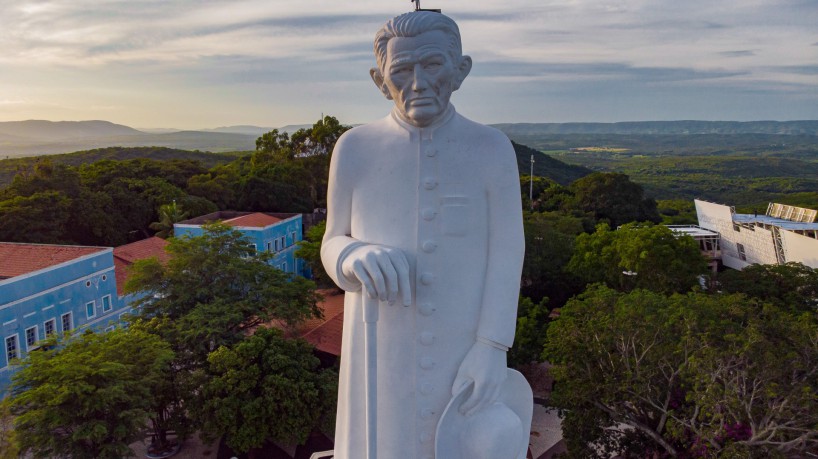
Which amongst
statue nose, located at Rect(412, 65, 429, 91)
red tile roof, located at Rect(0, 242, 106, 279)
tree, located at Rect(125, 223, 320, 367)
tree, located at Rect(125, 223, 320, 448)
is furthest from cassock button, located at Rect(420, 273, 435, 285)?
red tile roof, located at Rect(0, 242, 106, 279)

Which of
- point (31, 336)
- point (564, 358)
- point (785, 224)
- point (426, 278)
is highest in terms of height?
point (426, 278)

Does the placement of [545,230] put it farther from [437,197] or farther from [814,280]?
[437,197]

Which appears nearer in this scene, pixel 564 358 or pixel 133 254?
pixel 564 358

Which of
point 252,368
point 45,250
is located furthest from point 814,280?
point 45,250

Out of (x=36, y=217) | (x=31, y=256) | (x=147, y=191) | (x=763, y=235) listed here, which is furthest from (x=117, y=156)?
(x=763, y=235)

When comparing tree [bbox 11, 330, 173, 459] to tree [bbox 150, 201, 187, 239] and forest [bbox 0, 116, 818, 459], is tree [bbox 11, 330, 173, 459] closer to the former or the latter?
forest [bbox 0, 116, 818, 459]

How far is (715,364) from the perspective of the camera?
13039 mm

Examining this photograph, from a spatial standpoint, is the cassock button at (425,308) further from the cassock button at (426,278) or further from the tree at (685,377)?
the tree at (685,377)

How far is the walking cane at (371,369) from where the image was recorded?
4125 mm

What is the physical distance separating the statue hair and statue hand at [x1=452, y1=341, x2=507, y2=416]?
2.15 metres

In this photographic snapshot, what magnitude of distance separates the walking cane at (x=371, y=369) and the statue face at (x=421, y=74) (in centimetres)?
137

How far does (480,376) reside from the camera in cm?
417

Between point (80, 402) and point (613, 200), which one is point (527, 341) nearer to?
point (80, 402)

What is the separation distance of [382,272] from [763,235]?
36733 mm
